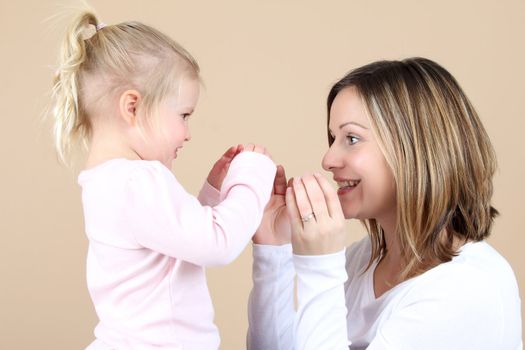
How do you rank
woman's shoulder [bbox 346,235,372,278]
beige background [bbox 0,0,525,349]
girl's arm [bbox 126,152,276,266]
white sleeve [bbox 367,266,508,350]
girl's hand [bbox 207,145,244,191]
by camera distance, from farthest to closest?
1. beige background [bbox 0,0,525,349]
2. woman's shoulder [bbox 346,235,372,278]
3. girl's hand [bbox 207,145,244,191]
4. white sleeve [bbox 367,266,508,350]
5. girl's arm [bbox 126,152,276,266]

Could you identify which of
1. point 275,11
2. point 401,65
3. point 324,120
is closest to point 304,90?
point 324,120

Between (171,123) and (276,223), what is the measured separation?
1.34ft

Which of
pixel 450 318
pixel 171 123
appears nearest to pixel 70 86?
pixel 171 123

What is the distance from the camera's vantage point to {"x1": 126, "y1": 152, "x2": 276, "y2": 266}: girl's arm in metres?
1.40

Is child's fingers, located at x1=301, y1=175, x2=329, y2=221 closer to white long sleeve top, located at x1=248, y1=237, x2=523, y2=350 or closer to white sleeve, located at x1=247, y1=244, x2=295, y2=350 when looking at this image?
white long sleeve top, located at x1=248, y1=237, x2=523, y2=350

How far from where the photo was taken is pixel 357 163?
Result: 1.69 meters

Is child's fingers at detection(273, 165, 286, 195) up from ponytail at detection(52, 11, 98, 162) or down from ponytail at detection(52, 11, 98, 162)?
down

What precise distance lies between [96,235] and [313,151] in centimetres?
182

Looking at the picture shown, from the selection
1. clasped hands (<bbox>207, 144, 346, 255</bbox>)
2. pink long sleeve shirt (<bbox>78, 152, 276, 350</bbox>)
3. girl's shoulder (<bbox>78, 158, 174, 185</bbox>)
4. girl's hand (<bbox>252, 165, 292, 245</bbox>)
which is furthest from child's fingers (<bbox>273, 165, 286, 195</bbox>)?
girl's shoulder (<bbox>78, 158, 174, 185</bbox>)

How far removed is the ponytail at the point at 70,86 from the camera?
5.14 ft

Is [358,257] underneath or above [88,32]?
underneath

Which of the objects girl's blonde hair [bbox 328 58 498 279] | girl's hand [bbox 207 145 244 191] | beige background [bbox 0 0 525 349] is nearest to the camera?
girl's blonde hair [bbox 328 58 498 279]

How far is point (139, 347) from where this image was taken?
1507 millimetres

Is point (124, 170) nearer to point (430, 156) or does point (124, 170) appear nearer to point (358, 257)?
point (430, 156)
